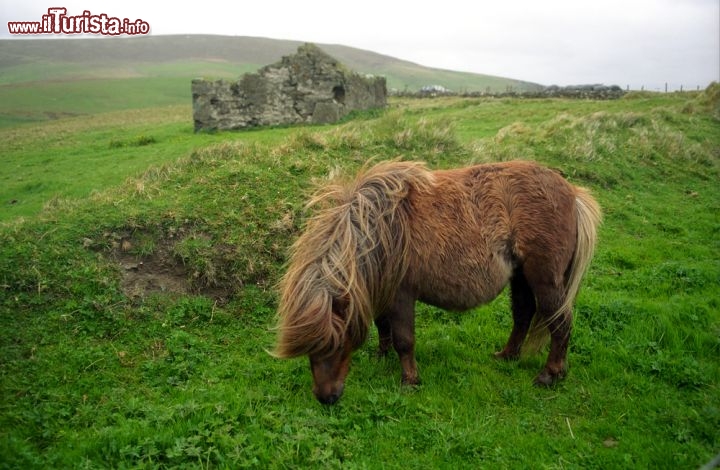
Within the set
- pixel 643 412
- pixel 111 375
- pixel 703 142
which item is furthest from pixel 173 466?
pixel 703 142

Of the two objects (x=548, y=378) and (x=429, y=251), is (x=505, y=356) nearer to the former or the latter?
(x=548, y=378)

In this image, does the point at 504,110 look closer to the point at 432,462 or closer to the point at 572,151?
the point at 572,151

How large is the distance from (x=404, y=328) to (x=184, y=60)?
116 m

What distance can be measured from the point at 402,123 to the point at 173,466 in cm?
996

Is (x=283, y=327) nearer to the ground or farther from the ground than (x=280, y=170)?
nearer to the ground

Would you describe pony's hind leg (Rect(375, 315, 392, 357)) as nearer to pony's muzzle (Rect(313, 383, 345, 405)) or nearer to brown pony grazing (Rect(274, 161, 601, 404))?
brown pony grazing (Rect(274, 161, 601, 404))

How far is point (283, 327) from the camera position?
3996 mm

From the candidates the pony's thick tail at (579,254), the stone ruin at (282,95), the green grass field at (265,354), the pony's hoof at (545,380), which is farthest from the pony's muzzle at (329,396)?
the stone ruin at (282,95)

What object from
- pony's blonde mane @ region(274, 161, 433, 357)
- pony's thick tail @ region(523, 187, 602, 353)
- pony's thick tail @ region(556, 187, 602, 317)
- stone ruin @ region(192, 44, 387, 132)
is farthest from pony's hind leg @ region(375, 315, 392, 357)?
stone ruin @ region(192, 44, 387, 132)

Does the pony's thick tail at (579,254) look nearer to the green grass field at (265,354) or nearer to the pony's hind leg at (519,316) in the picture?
the pony's hind leg at (519,316)

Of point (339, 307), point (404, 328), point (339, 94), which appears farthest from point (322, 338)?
point (339, 94)

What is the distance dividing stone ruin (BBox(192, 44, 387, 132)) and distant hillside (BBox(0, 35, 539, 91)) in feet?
166

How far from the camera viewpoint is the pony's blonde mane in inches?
156

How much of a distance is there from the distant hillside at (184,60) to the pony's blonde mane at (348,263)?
67.7 meters
